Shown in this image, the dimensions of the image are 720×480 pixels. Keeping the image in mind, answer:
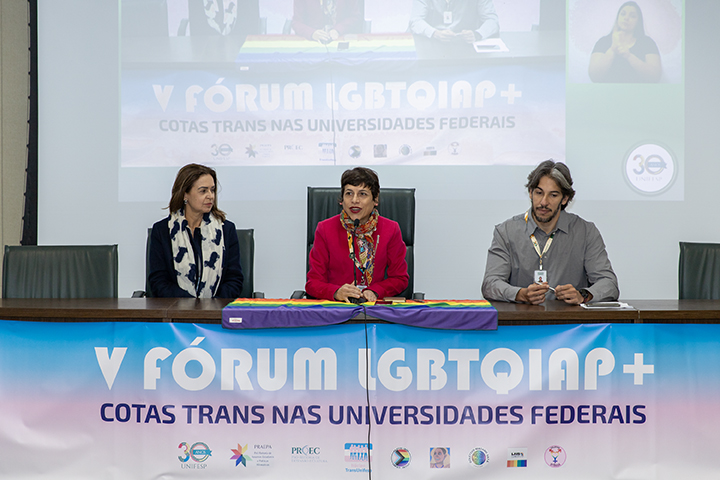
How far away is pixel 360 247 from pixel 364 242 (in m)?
0.03

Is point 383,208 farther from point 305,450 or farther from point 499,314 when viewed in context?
point 305,450

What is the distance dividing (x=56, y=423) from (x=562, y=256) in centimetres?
203

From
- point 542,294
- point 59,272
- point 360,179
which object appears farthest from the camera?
point 59,272

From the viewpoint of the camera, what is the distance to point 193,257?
264cm

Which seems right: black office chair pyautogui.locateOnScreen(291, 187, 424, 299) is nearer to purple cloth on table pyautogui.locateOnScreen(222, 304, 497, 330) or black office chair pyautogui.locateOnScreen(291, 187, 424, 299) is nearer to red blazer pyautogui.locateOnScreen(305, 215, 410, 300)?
red blazer pyautogui.locateOnScreen(305, 215, 410, 300)

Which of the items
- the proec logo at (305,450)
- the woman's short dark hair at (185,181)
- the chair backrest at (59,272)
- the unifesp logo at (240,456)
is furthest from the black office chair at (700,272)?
the chair backrest at (59,272)

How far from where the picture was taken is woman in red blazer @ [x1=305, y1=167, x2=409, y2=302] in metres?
2.52

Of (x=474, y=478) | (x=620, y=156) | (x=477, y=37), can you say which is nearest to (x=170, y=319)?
(x=474, y=478)

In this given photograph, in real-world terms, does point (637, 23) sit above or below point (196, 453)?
above

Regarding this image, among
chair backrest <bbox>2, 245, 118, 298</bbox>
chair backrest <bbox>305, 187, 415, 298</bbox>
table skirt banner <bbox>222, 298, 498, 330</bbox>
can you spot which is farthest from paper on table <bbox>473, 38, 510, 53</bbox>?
chair backrest <bbox>2, 245, 118, 298</bbox>

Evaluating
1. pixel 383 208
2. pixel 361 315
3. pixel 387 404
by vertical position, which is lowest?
pixel 387 404

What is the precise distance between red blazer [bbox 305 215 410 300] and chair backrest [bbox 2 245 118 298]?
0.94 meters

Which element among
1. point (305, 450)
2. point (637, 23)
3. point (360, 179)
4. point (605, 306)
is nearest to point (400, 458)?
point (305, 450)

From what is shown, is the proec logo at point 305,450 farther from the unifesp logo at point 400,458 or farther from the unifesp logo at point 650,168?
the unifesp logo at point 650,168
